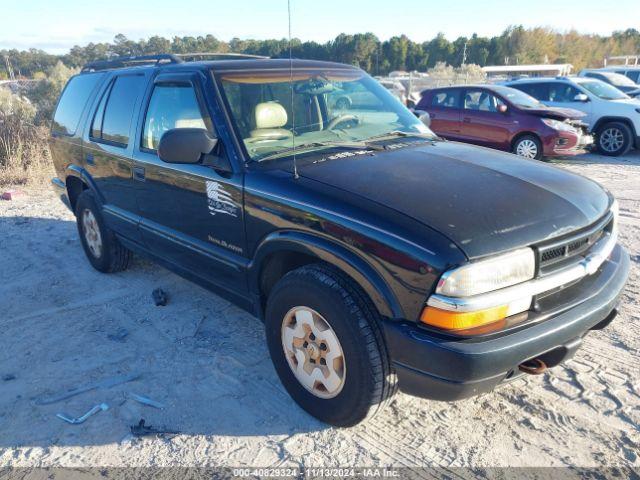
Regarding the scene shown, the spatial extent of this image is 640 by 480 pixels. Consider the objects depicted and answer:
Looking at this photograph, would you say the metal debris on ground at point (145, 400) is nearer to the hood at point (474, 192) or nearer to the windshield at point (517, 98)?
the hood at point (474, 192)

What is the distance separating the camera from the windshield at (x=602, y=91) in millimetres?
11716

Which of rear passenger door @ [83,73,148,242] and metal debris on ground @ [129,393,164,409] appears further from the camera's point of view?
rear passenger door @ [83,73,148,242]

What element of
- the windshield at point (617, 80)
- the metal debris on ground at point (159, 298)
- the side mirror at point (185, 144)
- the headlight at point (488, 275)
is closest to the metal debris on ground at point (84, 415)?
the metal debris on ground at point (159, 298)

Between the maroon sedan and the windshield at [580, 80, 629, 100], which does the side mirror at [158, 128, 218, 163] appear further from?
the windshield at [580, 80, 629, 100]

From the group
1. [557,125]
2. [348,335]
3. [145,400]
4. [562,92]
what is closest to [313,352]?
[348,335]

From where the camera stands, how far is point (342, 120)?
3662 mm

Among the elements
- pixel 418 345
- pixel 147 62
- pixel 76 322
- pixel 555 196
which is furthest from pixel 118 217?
pixel 555 196

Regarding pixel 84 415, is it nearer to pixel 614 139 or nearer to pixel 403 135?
pixel 403 135

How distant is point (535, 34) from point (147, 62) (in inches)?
2438

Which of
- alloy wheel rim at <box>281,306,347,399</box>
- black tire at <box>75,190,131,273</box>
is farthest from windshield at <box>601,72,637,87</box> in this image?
alloy wheel rim at <box>281,306,347,399</box>

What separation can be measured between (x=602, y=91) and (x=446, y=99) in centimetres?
393

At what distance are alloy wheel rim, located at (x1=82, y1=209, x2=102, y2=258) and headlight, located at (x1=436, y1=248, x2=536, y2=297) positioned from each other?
12.5ft

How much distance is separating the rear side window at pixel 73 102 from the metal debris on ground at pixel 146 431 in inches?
132

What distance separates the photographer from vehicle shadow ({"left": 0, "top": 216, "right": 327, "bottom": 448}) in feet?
9.39
